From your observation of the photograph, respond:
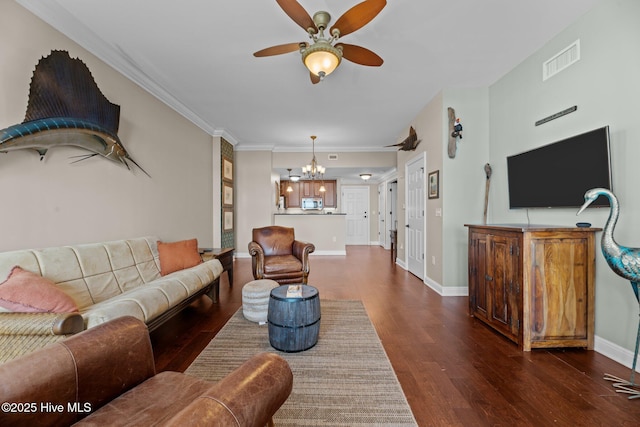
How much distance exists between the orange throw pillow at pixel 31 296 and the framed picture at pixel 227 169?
400 cm

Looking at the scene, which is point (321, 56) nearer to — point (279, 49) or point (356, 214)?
point (279, 49)

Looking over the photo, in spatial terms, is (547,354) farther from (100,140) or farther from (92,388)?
(100,140)

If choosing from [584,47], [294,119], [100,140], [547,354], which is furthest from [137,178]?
[584,47]

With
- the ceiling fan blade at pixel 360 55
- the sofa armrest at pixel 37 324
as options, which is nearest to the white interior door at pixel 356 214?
the ceiling fan blade at pixel 360 55

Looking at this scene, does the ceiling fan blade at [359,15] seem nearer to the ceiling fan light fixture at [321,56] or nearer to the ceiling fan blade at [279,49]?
the ceiling fan light fixture at [321,56]

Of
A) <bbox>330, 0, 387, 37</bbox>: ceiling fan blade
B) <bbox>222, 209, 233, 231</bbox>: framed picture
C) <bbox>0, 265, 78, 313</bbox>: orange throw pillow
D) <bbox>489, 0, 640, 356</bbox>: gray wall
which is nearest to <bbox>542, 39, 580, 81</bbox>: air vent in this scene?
<bbox>489, 0, 640, 356</bbox>: gray wall

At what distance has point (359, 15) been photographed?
1784 millimetres

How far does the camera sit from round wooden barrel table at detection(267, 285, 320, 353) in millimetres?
2047

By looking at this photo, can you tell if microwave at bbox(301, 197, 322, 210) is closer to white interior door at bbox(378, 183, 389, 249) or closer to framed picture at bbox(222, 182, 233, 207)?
white interior door at bbox(378, 183, 389, 249)

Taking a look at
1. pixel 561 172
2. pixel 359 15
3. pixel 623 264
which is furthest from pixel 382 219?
pixel 359 15

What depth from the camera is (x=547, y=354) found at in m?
2.08

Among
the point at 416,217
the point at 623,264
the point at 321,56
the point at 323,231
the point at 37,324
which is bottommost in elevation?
the point at 37,324

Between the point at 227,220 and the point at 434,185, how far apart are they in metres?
4.10

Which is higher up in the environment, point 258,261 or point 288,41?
point 288,41
